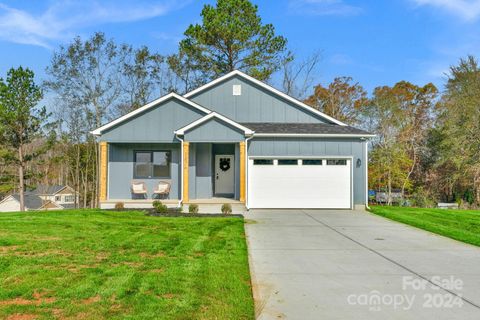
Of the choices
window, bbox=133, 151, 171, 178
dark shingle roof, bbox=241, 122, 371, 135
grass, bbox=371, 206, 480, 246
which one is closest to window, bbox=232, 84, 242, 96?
dark shingle roof, bbox=241, 122, 371, 135

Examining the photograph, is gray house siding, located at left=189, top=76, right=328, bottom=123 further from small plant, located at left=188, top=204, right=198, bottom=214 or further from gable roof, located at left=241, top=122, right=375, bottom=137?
small plant, located at left=188, top=204, right=198, bottom=214

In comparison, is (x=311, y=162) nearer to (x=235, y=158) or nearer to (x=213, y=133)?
(x=235, y=158)

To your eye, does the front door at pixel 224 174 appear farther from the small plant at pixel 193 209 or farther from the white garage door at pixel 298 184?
the small plant at pixel 193 209

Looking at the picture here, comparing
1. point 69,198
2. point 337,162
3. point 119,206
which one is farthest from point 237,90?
point 69,198

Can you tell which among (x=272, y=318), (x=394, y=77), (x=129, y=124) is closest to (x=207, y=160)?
(x=129, y=124)

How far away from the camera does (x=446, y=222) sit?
1372cm

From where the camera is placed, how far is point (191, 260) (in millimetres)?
6934

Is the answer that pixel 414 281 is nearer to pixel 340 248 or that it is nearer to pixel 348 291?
pixel 348 291

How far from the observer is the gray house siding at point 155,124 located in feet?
54.7

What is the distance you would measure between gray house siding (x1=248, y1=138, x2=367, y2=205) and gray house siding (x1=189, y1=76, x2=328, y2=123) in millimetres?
2603

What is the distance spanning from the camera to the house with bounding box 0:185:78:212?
44.9m

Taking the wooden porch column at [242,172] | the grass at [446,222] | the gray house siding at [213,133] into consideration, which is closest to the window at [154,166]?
the gray house siding at [213,133]

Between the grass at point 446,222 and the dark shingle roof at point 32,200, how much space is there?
4160 cm

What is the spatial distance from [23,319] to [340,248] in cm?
635
